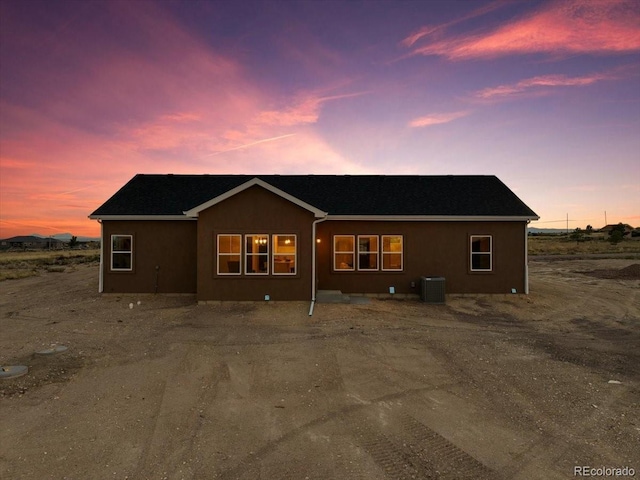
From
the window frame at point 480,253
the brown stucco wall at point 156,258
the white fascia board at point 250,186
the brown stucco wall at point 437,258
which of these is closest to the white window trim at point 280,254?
the white fascia board at point 250,186

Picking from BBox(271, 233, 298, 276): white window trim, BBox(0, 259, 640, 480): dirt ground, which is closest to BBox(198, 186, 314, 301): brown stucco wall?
BBox(271, 233, 298, 276): white window trim

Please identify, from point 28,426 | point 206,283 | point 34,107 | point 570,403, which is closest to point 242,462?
point 28,426

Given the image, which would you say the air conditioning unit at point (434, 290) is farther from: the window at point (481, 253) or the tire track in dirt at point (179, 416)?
the tire track in dirt at point (179, 416)

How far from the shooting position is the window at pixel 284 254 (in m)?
13.4

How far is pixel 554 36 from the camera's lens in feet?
42.9

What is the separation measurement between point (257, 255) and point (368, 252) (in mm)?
4961

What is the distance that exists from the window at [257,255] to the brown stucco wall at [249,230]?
26 centimetres

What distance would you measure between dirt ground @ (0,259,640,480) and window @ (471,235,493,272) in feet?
12.7

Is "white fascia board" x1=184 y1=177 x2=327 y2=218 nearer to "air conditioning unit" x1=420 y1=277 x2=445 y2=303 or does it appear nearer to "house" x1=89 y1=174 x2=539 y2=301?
"house" x1=89 y1=174 x2=539 y2=301

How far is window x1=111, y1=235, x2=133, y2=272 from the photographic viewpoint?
15.0 meters

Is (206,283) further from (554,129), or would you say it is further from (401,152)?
(554,129)

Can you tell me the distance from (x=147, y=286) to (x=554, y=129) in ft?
82.3

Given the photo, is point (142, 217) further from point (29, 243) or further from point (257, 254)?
point (29, 243)

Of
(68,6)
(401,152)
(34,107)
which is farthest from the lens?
(401,152)
